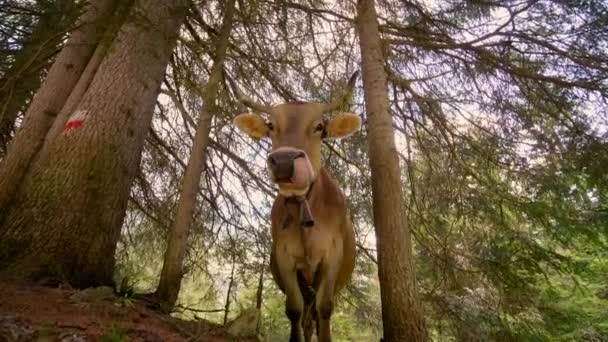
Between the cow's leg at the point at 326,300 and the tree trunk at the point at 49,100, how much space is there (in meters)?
3.24

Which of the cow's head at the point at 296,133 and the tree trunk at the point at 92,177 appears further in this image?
the tree trunk at the point at 92,177

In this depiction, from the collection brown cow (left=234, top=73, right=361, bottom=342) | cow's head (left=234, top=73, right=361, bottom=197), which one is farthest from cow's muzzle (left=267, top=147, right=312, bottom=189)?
brown cow (left=234, top=73, right=361, bottom=342)

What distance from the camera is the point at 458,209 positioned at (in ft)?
20.4

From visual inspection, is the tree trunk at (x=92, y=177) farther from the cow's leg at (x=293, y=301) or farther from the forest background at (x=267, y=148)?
the cow's leg at (x=293, y=301)

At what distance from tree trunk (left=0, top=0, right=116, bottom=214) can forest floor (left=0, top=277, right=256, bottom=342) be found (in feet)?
4.56

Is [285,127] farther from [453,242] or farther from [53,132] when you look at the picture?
[453,242]

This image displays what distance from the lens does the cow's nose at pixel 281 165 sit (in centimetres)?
343

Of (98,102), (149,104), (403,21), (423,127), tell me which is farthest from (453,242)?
(98,102)

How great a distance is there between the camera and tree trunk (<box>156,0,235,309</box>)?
14.7 ft

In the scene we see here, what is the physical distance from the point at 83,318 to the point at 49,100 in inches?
125

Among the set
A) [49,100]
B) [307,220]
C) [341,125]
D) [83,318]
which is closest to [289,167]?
[307,220]

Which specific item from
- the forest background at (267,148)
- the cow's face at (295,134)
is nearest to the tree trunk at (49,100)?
the forest background at (267,148)

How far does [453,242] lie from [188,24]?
5161mm

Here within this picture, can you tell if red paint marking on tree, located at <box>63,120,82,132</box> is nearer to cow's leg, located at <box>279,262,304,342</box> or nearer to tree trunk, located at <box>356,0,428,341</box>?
cow's leg, located at <box>279,262,304,342</box>
